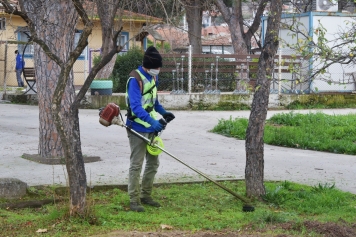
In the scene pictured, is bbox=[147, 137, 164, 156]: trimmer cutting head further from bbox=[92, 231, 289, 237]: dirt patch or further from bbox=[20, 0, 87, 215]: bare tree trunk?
bbox=[20, 0, 87, 215]: bare tree trunk

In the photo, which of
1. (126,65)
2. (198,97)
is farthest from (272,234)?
(126,65)

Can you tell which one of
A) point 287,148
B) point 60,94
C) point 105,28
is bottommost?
point 287,148

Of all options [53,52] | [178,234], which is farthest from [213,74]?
[178,234]

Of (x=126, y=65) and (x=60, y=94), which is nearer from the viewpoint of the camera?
(x=60, y=94)

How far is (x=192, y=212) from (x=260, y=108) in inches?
61.2

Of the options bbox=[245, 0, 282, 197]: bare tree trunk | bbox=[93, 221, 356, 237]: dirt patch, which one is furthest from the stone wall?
bbox=[93, 221, 356, 237]: dirt patch

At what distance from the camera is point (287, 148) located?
13.7m

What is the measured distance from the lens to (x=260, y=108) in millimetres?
8117

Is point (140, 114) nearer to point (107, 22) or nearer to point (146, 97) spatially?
point (146, 97)

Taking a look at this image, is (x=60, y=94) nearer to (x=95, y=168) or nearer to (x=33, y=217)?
(x=33, y=217)

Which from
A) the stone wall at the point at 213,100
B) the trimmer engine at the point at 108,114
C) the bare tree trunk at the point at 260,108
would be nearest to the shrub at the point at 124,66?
the stone wall at the point at 213,100

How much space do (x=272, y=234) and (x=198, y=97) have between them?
13511mm

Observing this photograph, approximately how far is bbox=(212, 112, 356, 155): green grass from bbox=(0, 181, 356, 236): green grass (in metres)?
4.48

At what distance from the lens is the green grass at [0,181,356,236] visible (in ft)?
22.1
